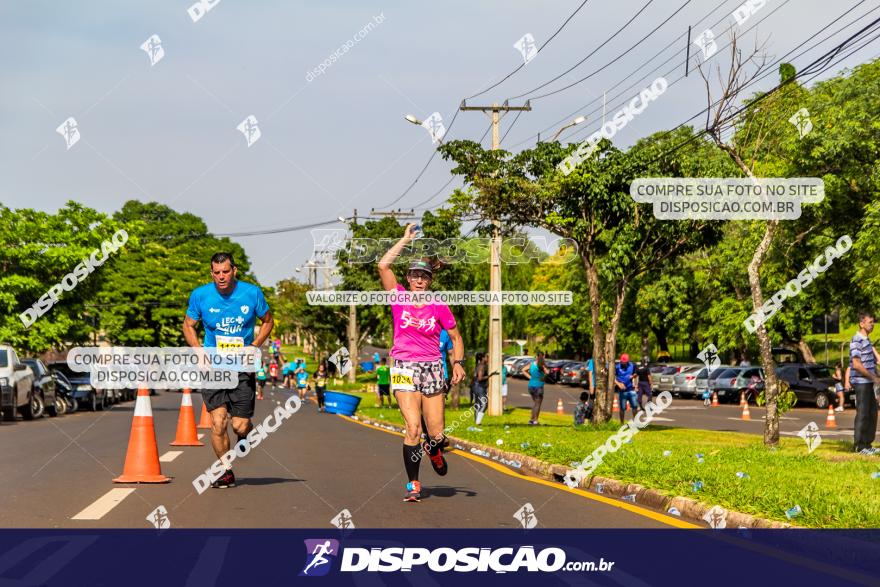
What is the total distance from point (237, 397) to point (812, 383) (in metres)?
35.8

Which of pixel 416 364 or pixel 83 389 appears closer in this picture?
pixel 416 364

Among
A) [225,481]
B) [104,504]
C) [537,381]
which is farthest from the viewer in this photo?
[537,381]

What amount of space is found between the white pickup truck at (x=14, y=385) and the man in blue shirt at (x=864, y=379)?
17820mm

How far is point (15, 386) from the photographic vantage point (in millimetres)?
25953

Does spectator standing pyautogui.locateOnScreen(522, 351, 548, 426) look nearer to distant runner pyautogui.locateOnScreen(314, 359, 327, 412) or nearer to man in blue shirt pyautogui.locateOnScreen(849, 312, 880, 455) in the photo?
distant runner pyautogui.locateOnScreen(314, 359, 327, 412)

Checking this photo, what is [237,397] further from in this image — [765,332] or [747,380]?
[747,380]

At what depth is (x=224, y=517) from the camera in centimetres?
877

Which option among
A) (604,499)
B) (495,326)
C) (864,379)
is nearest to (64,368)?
(495,326)

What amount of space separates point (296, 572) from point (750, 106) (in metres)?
13.1

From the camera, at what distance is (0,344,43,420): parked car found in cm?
2544

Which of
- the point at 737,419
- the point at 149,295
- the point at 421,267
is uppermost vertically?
the point at 149,295

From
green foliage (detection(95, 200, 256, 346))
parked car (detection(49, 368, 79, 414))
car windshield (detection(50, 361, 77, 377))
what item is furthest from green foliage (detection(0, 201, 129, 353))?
green foliage (detection(95, 200, 256, 346))

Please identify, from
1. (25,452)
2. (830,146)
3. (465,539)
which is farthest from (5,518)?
(830,146)

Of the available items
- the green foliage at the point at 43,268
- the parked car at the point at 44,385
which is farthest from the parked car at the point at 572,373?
the parked car at the point at 44,385
